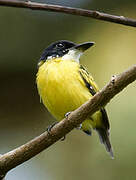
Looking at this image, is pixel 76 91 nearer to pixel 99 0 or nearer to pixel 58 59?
pixel 58 59

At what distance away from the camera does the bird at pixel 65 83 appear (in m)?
2.78

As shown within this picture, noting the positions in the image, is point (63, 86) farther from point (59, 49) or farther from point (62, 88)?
point (59, 49)

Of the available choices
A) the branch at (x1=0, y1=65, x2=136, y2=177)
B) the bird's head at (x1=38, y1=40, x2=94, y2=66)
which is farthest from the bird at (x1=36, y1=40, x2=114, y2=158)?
the branch at (x1=0, y1=65, x2=136, y2=177)

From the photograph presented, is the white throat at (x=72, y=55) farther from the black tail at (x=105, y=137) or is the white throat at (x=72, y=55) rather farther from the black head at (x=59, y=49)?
the black tail at (x=105, y=137)

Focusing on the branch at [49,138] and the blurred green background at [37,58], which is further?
the blurred green background at [37,58]

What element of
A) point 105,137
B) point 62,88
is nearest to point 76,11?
point 62,88

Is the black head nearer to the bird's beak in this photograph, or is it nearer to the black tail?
the bird's beak

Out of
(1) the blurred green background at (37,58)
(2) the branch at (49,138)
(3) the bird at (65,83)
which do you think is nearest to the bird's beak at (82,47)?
(3) the bird at (65,83)

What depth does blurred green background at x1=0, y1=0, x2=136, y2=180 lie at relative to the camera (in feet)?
15.2

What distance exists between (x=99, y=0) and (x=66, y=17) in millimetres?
453

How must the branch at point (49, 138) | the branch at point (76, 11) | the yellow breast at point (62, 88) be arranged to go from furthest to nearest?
the yellow breast at point (62, 88), the branch at point (49, 138), the branch at point (76, 11)

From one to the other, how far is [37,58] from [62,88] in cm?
252

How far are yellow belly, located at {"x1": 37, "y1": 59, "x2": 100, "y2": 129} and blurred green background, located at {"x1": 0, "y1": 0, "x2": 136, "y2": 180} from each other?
148cm

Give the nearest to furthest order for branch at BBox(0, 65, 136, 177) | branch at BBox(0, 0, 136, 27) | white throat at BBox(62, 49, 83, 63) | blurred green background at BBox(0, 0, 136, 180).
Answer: branch at BBox(0, 0, 136, 27)
branch at BBox(0, 65, 136, 177)
white throat at BBox(62, 49, 83, 63)
blurred green background at BBox(0, 0, 136, 180)
